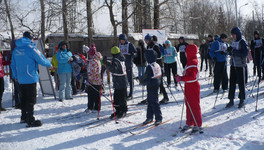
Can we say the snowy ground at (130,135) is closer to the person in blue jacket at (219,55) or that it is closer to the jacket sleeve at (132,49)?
the person in blue jacket at (219,55)

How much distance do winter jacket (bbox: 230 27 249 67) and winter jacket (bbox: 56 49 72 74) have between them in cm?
489

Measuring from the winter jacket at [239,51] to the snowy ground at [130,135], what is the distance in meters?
1.14

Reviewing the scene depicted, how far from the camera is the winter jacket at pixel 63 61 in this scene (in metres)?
7.34

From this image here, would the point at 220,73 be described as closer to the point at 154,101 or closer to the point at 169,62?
the point at 169,62

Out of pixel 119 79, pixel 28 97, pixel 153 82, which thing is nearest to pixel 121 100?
pixel 119 79

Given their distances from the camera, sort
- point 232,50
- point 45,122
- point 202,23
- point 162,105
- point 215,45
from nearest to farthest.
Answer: point 45,122
point 232,50
point 162,105
point 215,45
point 202,23

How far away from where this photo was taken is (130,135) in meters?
4.36

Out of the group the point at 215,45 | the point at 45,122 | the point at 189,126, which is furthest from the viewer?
the point at 215,45

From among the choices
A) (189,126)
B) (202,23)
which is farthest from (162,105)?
(202,23)

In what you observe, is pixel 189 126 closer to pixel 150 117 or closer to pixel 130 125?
pixel 150 117

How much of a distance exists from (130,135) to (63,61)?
399 centimetres

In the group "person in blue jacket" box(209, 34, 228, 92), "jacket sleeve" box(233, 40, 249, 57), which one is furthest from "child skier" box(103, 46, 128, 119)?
"person in blue jacket" box(209, 34, 228, 92)

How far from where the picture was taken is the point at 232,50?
19.5 ft

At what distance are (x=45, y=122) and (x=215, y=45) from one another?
216 inches
